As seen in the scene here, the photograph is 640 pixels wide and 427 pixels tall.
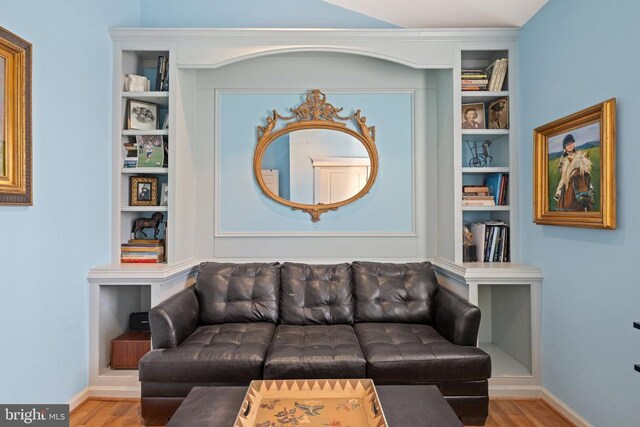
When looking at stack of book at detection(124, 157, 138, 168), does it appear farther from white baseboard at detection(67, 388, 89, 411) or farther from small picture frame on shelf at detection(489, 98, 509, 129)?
small picture frame on shelf at detection(489, 98, 509, 129)

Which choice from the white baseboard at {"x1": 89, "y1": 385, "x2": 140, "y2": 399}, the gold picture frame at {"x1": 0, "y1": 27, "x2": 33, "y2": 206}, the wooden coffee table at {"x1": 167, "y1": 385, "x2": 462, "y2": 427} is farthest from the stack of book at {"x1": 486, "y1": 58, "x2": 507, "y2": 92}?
the white baseboard at {"x1": 89, "y1": 385, "x2": 140, "y2": 399}

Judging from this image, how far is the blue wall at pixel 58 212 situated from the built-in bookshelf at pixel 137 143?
0.28 ft

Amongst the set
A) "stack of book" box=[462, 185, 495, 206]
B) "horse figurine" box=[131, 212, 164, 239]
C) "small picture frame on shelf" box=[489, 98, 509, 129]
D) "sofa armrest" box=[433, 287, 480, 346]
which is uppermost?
"small picture frame on shelf" box=[489, 98, 509, 129]

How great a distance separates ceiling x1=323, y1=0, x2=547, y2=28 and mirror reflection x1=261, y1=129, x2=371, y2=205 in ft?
3.58

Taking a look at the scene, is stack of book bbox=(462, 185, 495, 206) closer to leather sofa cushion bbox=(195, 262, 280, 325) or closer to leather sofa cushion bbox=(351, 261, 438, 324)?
leather sofa cushion bbox=(351, 261, 438, 324)

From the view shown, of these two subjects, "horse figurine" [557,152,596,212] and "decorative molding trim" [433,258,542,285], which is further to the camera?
"decorative molding trim" [433,258,542,285]

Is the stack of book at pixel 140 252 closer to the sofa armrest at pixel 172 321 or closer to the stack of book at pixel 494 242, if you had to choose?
the sofa armrest at pixel 172 321

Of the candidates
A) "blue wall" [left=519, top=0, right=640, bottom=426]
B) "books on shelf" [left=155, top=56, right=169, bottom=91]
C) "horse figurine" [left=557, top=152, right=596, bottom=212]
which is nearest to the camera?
"blue wall" [left=519, top=0, right=640, bottom=426]

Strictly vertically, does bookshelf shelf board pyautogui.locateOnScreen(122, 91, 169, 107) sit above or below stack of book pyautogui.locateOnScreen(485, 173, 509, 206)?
above

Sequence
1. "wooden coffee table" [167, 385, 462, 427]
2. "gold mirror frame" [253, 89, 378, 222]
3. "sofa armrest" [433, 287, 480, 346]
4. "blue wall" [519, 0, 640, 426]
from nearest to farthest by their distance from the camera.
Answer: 1. "wooden coffee table" [167, 385, 462, 427]
2. "blue wall" [519, 0, 640, 426]
3. "sofa armrest" [433, 287, 480, 346]
4. "gold mirror frame" [253, 89, 378, 222]

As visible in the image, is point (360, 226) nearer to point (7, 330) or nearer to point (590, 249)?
point (590, 249)

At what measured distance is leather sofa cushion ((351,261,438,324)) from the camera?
9.45ft

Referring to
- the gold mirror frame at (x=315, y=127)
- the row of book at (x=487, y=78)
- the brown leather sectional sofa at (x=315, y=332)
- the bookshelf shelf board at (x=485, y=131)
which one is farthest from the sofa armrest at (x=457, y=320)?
the row of book at (x=487, y=78)

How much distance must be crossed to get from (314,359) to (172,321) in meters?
0.92
